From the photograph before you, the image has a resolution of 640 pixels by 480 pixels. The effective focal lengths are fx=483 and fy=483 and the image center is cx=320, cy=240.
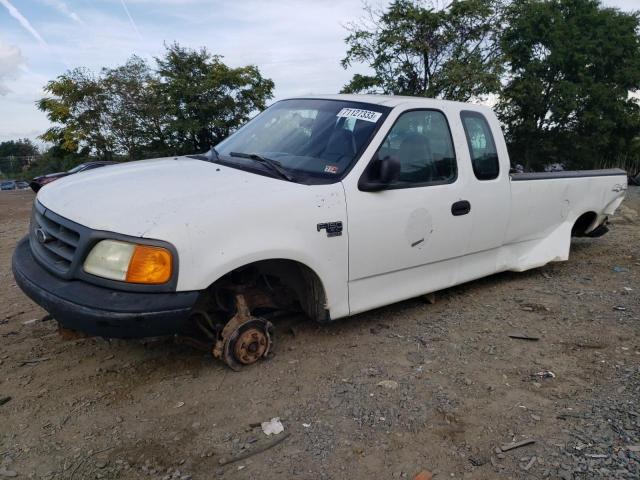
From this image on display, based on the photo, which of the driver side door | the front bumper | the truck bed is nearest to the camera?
the front bumper

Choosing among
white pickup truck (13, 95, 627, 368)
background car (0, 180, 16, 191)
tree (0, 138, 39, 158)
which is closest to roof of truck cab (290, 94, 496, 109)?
white pickup truck (13, 95, 627, 368)

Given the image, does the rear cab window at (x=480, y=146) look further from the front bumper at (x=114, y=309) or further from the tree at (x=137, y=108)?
the tree at (x=137, y=108)

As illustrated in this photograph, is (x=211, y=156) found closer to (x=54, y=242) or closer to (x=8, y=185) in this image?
(x=54, y=242)

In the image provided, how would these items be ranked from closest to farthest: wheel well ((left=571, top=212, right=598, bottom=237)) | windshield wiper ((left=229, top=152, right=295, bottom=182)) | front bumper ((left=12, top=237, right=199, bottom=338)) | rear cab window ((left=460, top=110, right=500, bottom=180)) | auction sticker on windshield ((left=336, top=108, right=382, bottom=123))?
front bumper ((left=12, top=237, right=199, bottom=338))
windshield wiper ((left=229, top=152, right=295, bottom=182))
auction sticker on windshield ((left=336, top=108, right=382, bottom=123))
rear cab window ((left=460, top=110, right=500, bottom=180))
wheel well ((left=571, top=212, right=598, bottom=237))

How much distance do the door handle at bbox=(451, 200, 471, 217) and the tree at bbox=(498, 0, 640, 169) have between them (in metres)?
19.4

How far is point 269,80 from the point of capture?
29.1 m

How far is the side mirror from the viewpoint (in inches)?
126

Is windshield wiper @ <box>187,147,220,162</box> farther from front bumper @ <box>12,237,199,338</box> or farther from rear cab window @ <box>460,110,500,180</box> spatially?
rear cab window @ <box>460,110,500,180</box>

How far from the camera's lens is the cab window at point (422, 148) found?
3.52 m

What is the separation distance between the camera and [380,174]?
3.26m

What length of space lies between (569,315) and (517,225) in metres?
0.91

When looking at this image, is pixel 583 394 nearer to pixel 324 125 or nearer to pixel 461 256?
pixel 461 256

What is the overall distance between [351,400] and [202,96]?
1024 inches

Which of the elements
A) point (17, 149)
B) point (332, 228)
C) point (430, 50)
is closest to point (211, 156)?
point (332, 228)
